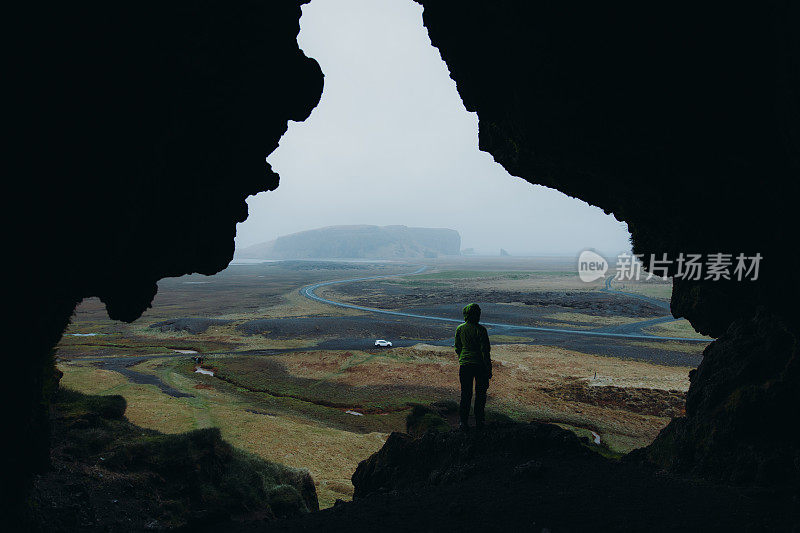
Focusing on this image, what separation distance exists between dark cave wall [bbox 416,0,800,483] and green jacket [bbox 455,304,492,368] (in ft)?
18.6

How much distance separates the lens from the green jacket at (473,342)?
32.8 ft

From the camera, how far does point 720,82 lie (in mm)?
7664

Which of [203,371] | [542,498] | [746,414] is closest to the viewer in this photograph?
[542,498]

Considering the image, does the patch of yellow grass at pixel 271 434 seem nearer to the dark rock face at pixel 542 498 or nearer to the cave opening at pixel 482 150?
the cave opening at pixel 482 150

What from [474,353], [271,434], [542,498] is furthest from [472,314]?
[271,434]

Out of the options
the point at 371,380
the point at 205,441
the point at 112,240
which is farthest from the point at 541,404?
the point at 112,240

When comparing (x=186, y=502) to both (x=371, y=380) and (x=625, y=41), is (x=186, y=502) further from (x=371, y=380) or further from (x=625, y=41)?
(x=371, y=380)

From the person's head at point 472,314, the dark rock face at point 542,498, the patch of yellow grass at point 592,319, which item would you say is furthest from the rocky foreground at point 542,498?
the patch of yellow grass at point 592,319

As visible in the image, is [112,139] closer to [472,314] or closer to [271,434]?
[472,314]

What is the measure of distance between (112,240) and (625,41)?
12.6m

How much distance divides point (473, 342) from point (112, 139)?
375 inches

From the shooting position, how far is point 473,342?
9.99 meters

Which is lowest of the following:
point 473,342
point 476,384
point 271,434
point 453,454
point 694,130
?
point 271,434

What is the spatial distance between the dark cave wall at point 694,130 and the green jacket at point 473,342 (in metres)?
5.66
